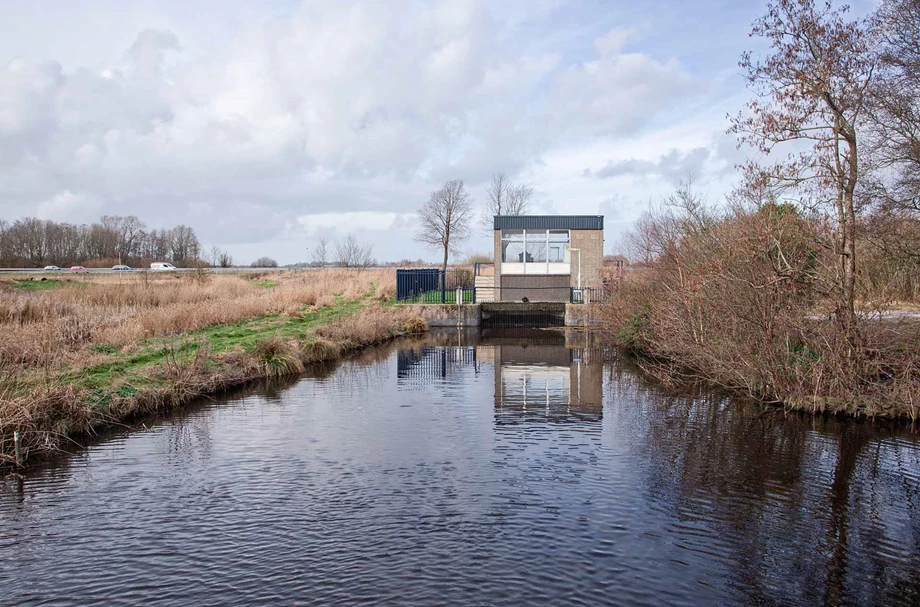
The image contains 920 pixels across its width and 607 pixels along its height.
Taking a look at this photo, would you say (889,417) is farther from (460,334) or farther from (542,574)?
(460,334)

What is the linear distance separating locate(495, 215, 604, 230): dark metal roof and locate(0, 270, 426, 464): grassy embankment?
6474 millimetres

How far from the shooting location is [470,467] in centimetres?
782

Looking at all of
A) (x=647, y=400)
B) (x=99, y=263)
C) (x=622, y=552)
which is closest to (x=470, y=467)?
(x=622, y=552)

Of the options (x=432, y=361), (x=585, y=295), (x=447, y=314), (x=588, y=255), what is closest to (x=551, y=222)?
(x=588, y=255)

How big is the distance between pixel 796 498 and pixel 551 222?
73.5 feet

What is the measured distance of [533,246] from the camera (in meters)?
28.7

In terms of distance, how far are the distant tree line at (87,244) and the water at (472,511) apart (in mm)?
57984

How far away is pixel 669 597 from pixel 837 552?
72.0 inches

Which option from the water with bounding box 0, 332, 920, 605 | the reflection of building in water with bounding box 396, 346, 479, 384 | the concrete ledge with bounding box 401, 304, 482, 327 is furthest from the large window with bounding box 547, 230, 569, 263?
the water with bounding box 0, 332, 920, 605

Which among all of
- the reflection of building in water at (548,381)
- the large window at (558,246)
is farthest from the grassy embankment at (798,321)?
the large window at (558,246)

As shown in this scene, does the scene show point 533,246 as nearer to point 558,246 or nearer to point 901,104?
point 558,246

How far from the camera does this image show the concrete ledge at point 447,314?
85.3 feet

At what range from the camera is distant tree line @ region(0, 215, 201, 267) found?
67.5 meters

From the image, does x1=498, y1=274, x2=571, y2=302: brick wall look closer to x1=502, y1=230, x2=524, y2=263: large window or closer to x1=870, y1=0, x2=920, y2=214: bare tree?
x1=502, y1=230, x2=524, y2=263: large window
